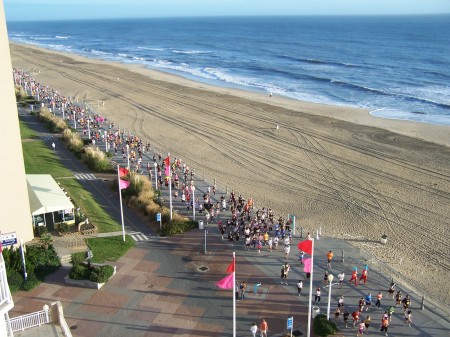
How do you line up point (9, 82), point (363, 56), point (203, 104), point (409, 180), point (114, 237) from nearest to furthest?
point (9, 82), point (114, 237), point (409, 180), point (203, 104), point (363, 56)

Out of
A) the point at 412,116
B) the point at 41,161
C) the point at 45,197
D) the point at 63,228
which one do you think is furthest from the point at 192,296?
the point at 412,116

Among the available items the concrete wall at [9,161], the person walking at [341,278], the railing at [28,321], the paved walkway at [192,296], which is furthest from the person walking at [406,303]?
the concrete wall at [9,161]

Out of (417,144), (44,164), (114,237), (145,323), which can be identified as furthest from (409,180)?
(44,164)

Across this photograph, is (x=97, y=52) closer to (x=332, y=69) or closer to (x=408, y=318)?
(x=332, y=69)

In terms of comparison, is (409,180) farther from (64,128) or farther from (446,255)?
(64,128)

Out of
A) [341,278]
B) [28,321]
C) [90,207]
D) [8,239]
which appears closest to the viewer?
[28,321]

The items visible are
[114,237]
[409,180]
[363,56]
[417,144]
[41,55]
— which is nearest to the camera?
[114,237]

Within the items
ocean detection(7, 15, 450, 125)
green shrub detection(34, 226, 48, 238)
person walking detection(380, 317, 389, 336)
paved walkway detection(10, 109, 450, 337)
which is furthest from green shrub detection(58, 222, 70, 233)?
ocean detection(7, 15, 450, 125)
